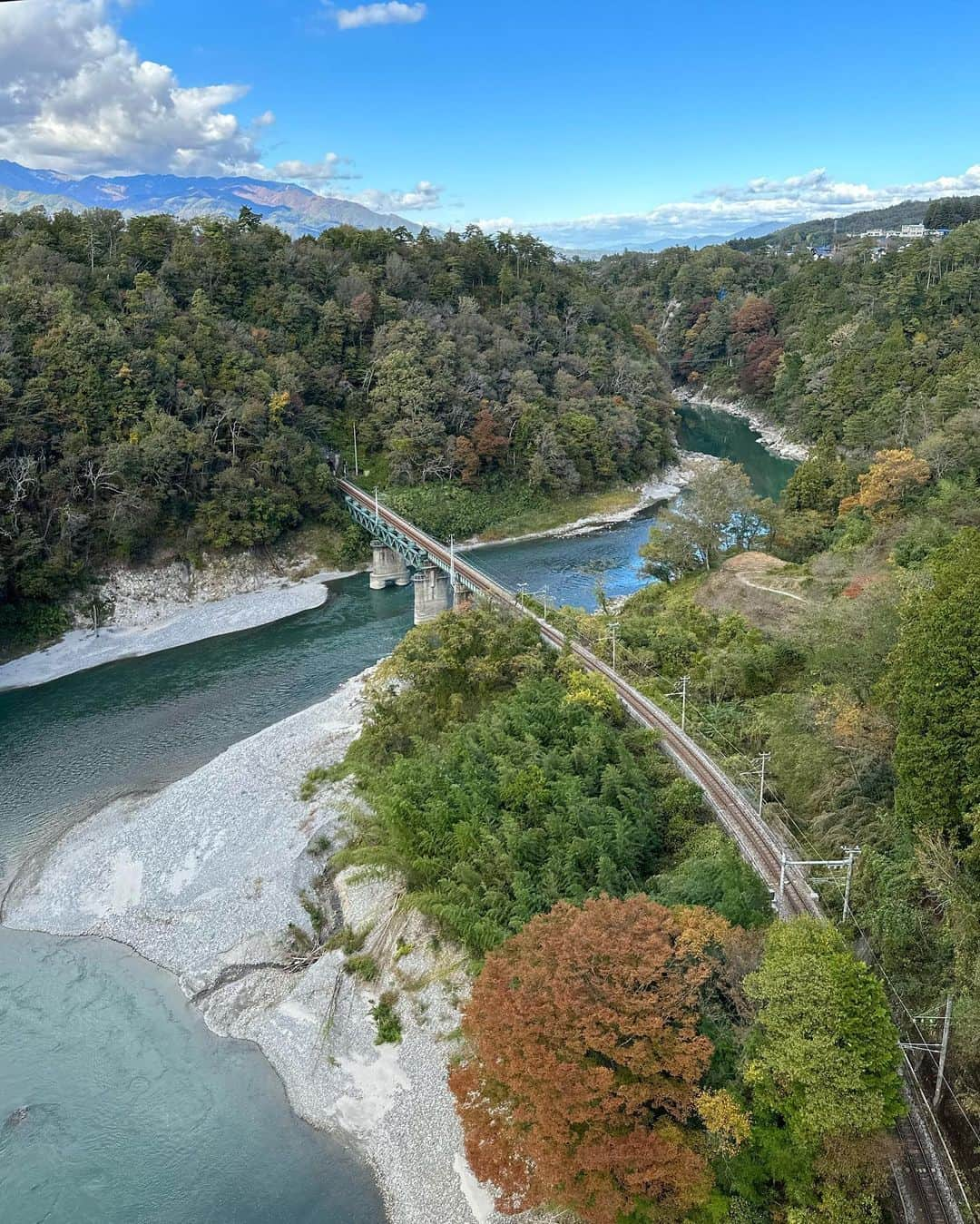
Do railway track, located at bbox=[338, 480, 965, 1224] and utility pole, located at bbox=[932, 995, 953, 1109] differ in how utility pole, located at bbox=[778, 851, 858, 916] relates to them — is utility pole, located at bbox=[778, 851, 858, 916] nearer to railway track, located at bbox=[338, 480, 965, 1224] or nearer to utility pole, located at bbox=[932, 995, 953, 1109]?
railway track, located at bbox=[338, 480, 965, 1224]

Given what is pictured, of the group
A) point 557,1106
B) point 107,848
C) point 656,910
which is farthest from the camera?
point 107,848

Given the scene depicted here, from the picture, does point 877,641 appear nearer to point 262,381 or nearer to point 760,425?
point 262,381

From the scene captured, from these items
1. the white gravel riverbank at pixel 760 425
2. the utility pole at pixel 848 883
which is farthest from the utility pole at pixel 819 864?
the white gravel riverbank at pixel 760 425

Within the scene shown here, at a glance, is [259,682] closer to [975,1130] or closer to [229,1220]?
[229,1220]

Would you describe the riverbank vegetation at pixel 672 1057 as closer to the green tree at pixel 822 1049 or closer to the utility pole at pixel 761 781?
the green tree at pixel 822 1049

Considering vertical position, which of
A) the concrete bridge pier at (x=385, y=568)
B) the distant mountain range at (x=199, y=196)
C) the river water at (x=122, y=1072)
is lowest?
the river water at (x=122, y=1072)

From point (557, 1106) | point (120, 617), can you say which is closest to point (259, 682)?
point (120, 617)
